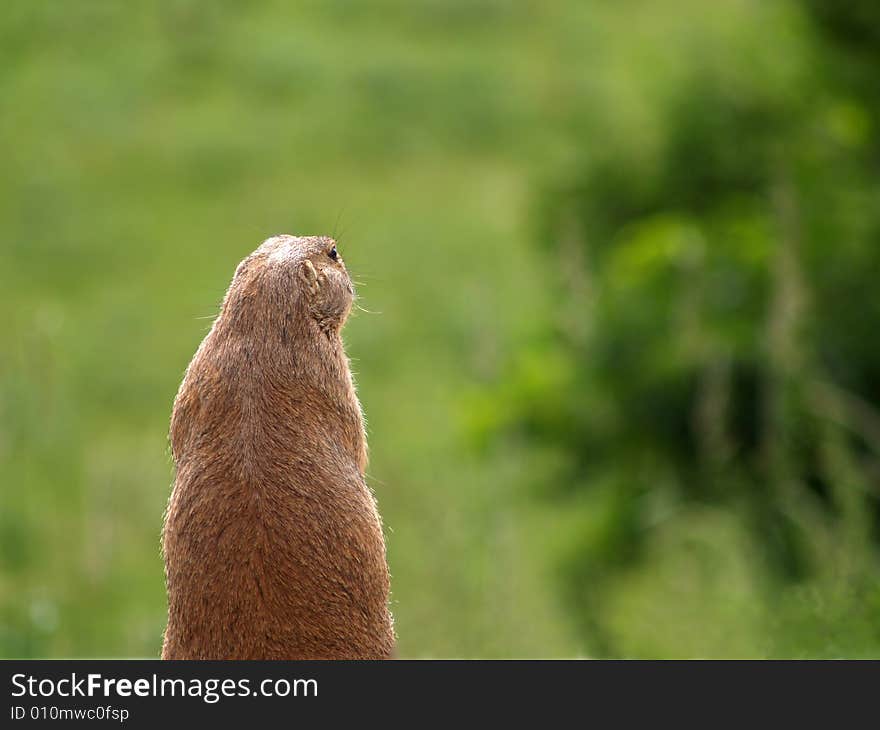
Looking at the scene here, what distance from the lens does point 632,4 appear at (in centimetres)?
1269

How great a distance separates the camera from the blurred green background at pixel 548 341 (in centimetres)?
395

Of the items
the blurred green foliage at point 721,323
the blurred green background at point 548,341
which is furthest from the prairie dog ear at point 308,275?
the blurred green foliage at point 721,323

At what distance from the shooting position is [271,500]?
183cm

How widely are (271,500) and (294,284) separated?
0.34m

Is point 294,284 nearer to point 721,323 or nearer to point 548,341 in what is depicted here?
point 721,323

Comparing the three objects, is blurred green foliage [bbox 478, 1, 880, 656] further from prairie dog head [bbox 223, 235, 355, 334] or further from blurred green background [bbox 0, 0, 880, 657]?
prairie dog head [bbox 223, 235, 355, 334]

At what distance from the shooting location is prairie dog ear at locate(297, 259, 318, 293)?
1991mm

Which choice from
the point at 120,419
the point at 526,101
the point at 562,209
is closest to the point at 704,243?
the point at 562,209

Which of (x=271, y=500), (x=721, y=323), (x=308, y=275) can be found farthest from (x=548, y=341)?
(x=271, y=500)

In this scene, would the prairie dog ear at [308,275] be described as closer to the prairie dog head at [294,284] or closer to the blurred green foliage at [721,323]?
the prairie dog head at [294,284]

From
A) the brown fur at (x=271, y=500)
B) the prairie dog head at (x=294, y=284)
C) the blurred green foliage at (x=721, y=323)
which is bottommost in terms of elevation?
the brown fur at (x=271, y=500)

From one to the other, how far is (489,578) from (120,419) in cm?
512

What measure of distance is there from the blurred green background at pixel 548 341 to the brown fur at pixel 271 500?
917mm
